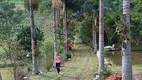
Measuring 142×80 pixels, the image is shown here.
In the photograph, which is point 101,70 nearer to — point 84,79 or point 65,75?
point 84,79

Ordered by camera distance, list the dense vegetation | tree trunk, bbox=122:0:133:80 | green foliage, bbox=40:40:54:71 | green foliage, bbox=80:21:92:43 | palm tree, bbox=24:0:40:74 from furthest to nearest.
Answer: green foliage, bbox=80:21:92:43
green foliage, bbox=40:40:54:71
the dense vegetation
palm tree, bbox=24:0:40:74
tree trunk, bbox=122:0:133:80

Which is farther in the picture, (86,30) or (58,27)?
(86,30)

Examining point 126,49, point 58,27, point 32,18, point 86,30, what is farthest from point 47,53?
point 126,49

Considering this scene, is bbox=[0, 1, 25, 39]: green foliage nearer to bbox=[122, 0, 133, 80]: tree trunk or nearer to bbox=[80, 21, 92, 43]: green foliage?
bbox=[80, 21, 92, 43]: green foliage

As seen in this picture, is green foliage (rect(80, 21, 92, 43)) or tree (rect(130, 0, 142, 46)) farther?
green foliage (rect(80, 21, 92, 43))

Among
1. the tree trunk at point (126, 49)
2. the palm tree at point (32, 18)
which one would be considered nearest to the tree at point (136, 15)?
the tree trunk at point (126, 49)

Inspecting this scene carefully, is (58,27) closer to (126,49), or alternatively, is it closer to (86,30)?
(86,30)

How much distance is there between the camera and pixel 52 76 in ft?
64.8

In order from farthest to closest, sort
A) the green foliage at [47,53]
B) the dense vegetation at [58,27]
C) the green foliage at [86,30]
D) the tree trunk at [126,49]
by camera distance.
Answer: the green foliage at [86,30], the green foliage at [47,53], the dense vegetation at [58,27], the tree trunk at [126,49]

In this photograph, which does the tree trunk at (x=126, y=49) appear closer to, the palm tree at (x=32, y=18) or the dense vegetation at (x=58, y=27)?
the dense vegetation at (x=58, y=27)

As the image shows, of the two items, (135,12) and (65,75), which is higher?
(135,12)

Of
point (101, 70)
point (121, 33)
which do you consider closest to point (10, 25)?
point (101, 70)

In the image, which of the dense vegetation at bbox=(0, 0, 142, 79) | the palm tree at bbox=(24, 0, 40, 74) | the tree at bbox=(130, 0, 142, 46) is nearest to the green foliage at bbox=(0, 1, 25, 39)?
the dense vegetation at bbox=(0, 0, 142, 79)

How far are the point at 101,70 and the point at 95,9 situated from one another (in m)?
16.4
